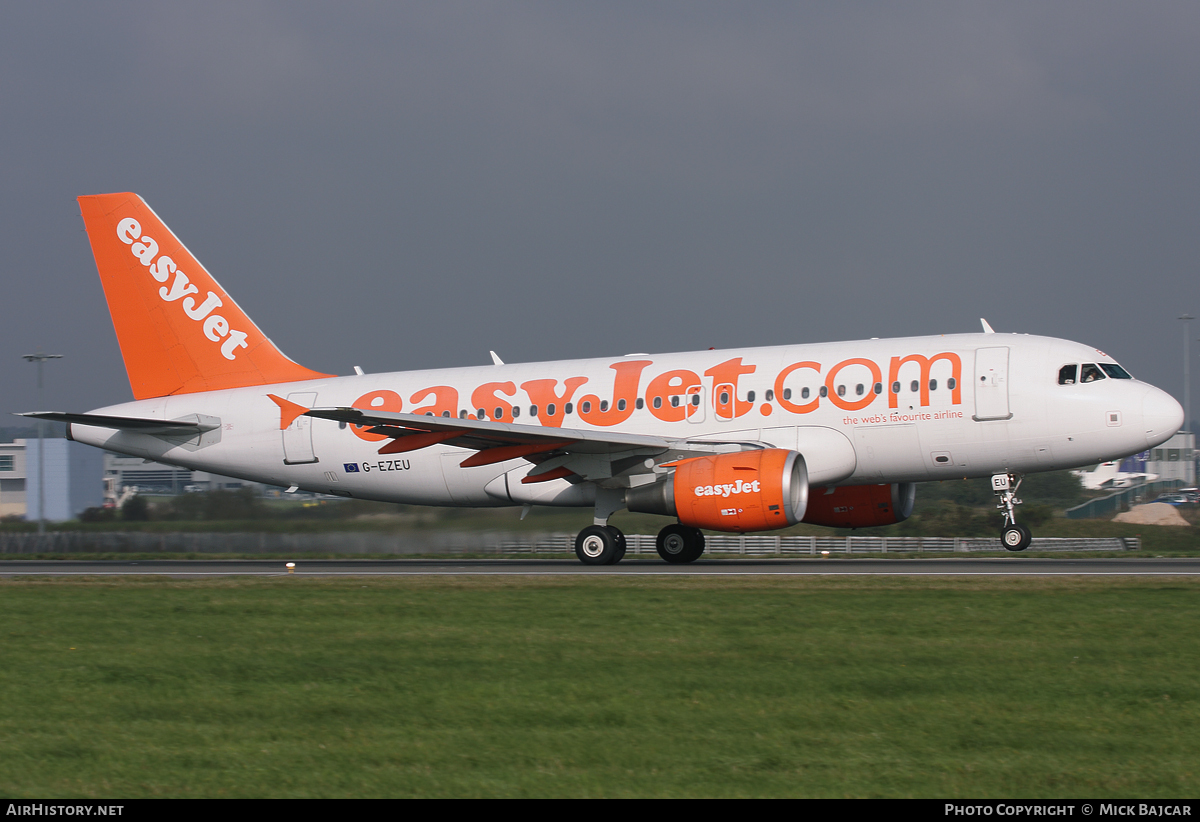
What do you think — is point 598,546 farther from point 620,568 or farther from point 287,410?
point 287,410

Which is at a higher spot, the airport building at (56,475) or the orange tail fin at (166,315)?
the orange tail fin at (166,315)

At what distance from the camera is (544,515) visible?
25688mm

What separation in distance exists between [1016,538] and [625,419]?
7886 millimetres

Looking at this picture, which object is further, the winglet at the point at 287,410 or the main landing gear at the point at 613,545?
the winglet at the point at 287,410

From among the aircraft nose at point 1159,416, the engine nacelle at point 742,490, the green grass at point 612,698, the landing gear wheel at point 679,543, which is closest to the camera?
the green grass at point 612,698

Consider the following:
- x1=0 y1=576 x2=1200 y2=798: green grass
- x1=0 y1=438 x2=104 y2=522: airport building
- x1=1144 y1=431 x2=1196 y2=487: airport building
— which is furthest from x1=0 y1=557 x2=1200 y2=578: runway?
x1=1144 y1=431 x2=1196 y2=487: airport building

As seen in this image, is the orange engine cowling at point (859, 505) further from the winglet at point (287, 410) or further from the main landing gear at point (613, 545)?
the winglet at point (287, 410)

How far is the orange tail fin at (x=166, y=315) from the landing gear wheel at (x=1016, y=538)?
50.5 ft

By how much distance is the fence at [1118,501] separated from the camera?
164 ft

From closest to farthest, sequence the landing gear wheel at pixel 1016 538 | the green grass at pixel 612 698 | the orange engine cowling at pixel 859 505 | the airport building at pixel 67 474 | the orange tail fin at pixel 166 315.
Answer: the green grass at pixel 612 698 < the landing gear wheel at pixel 1016 538 < the orange engine cowling at pixel 859 505 < the orange tail fin at pixel 166 315 < the airport building at pixel 67 474

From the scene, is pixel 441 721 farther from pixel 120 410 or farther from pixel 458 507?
pixel 120 410

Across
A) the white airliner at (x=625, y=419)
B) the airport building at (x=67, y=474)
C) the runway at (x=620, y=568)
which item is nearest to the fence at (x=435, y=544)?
the runway at (x=620, y=568)

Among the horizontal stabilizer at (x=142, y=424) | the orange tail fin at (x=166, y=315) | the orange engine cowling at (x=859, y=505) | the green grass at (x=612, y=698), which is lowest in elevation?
the green grass at (x=612, y=698)

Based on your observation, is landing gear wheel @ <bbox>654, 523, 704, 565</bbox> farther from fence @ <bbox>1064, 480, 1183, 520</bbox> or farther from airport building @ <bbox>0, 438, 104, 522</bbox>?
airport building @ <bbox>0, 438, 104, 522</bbox>
